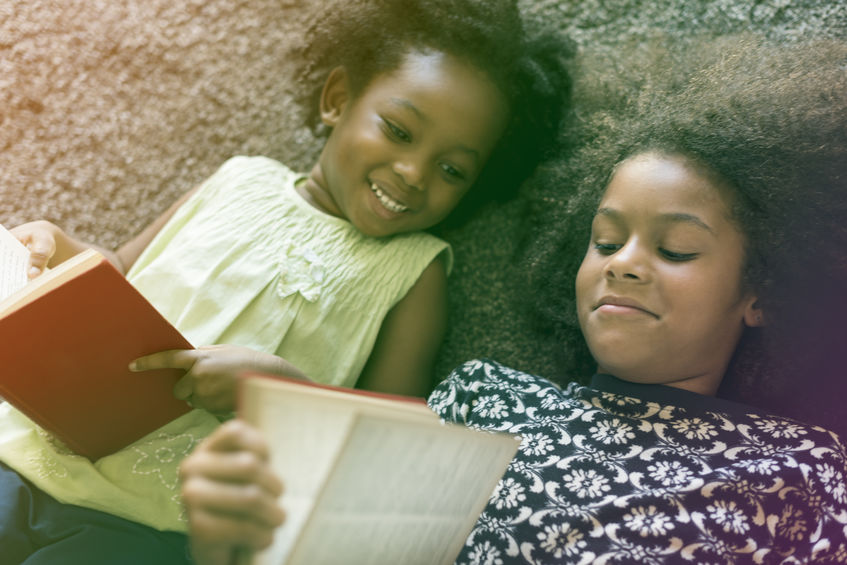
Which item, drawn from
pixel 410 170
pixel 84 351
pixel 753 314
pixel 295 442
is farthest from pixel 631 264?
pixel 84 351

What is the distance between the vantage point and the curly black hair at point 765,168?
0.85 metres

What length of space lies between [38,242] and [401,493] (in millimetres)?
687

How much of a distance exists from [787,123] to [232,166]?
0.81 meters

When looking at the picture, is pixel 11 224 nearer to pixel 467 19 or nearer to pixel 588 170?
pixel 467 19

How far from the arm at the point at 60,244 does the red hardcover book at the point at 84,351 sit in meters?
0.23

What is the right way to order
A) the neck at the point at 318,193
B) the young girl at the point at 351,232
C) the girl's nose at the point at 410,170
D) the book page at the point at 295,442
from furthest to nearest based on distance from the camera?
the neck at the point at 318,193 < the girl's nose at the point at 410,170 < the young girl at the point at 351,232 < the book page at the point at 295,442

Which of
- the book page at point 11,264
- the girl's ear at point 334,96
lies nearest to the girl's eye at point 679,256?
the girl's ear at point 334,96

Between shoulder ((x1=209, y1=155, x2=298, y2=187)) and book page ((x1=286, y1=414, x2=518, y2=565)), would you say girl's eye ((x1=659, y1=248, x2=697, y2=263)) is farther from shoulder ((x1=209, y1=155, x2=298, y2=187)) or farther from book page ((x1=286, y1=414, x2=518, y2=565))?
shoulder ((x1=209, y1=155, x2=298, y2=187))

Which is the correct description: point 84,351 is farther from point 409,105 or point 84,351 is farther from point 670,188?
point 670,188

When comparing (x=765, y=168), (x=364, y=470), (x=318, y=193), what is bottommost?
(x=364, y=470)

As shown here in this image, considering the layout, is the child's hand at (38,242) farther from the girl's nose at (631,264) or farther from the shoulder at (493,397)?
the girl's nose at (631,264)

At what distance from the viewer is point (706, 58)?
0.95 m

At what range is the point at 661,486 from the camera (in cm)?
78

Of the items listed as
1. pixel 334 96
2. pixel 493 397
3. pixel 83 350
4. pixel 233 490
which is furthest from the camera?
pixel 334 96
